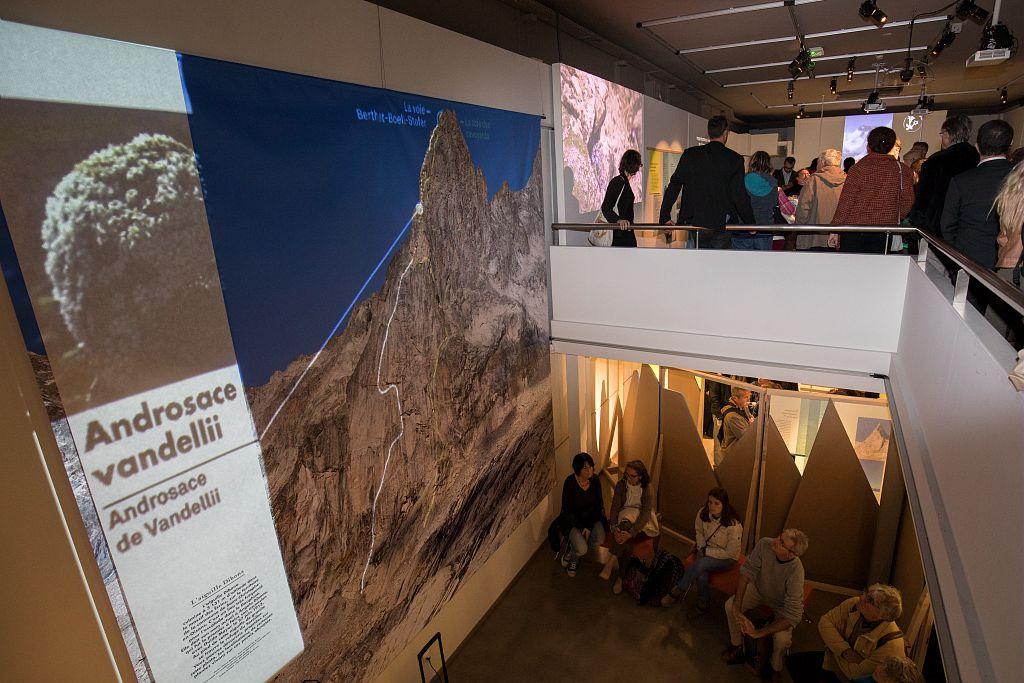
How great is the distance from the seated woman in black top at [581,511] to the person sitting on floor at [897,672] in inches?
98.7

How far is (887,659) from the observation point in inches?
135

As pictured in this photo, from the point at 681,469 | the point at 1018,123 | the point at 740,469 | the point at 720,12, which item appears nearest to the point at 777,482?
the point at 740,469

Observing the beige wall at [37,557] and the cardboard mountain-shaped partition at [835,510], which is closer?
the beige wall at [37,557]

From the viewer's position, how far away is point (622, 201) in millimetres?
5402

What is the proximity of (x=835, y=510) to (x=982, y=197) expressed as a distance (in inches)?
129

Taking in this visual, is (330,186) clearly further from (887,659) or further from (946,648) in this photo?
(887,659)

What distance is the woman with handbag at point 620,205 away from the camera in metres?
5.23

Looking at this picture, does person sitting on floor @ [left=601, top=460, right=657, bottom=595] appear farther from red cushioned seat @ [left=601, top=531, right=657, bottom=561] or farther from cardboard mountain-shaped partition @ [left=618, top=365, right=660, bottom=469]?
cardboard mountain-shaped partition @ [left=618, top=365, right=660, bottom=469]

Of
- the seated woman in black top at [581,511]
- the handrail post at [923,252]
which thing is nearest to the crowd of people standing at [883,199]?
the handrail post at [923,252]

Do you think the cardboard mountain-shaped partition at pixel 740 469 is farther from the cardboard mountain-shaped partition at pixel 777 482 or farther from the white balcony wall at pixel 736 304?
the white balcony wall at pixel 736 304

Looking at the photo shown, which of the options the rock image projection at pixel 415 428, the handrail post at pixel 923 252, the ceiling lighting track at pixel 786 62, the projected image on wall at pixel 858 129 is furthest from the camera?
the projected image on wall at pixel 858 129

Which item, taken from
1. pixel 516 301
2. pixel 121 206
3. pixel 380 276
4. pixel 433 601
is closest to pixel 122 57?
pixel 121 206

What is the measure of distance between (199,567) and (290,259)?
54.1 inches

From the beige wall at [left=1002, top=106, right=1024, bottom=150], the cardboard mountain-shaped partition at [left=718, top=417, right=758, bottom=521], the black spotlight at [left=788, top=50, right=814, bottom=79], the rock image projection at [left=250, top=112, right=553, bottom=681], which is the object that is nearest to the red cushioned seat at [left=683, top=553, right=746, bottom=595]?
the cardboard mountain-shaped partition at [left=718, top=417, right=758, bottom=521]
